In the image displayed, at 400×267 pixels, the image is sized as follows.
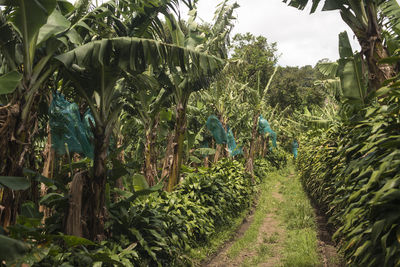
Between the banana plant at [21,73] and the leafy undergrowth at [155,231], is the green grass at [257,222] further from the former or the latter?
the banana plant at [21,73]

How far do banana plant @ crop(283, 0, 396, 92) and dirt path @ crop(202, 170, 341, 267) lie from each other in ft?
11.1

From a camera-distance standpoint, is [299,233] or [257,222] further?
[257,222]

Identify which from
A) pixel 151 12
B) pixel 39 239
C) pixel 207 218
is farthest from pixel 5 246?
pixel 207 218

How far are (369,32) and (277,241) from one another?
494 cm

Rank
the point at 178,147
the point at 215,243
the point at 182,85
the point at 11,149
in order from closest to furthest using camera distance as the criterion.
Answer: the point at 11,149 < the point at 215,243 < the point at 182,85 < the point at 178,147

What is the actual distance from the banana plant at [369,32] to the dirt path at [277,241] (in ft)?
11.1

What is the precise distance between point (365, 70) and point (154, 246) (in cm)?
405

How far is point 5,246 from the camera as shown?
1.93 meters

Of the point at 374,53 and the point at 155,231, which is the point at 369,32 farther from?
the point at 155,231

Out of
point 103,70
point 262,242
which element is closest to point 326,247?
point 262,242

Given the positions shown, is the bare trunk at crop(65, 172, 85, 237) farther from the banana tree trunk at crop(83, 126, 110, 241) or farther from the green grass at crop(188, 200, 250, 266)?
the green grass at crop(188, 200, 250, 266)

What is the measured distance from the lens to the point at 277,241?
24.5 ft

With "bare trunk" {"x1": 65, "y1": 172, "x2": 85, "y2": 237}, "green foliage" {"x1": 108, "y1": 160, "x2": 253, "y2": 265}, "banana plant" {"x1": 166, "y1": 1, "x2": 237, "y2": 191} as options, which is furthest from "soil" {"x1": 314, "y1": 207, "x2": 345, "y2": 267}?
"bare trunk" {"x1": 65, "y1": 172, "x2": 85, "y2": 237}

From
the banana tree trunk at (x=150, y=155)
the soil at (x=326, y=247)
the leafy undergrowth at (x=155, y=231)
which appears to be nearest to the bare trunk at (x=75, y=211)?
the leafy undergrowth at (x=155, y=231)
